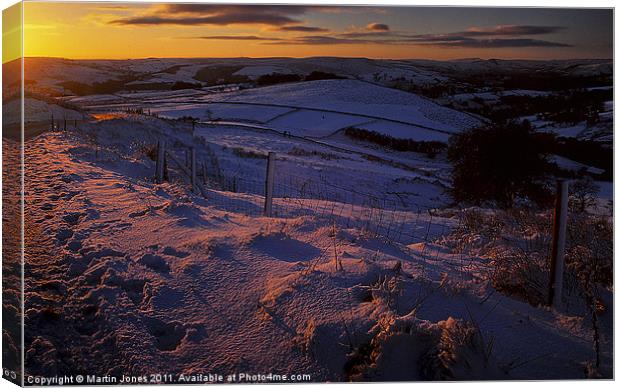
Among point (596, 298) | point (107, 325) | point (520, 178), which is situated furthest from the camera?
point (520, 178)

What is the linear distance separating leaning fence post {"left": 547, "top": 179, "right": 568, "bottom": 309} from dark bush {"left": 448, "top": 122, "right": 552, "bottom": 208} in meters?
1.06

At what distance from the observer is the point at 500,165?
8273mm

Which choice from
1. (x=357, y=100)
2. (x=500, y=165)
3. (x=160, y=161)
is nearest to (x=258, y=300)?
(x=357, y=100)

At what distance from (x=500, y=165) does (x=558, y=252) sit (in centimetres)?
237

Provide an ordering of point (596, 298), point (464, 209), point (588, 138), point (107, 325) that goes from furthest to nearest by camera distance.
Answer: point (464, 209), point (588, 138), point (596, 298), point (107, 325)

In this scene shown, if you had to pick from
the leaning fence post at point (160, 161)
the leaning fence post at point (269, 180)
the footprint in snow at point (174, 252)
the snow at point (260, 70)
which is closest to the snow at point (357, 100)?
the snow at point (260, 70)

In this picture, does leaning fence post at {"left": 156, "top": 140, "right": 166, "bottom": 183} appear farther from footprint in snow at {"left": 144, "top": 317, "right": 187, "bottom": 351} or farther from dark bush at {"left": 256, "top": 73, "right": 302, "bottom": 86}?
footprint in snow at {"left": 144, "top": 317, "right": 187, "bottom": 351}

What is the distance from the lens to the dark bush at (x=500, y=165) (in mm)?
7012

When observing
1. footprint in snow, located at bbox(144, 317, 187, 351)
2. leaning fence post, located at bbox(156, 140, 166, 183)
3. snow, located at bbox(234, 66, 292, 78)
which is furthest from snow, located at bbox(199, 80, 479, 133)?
leaning fence post, located at bbox(156, 140, 166, 183)

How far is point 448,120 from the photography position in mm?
6887

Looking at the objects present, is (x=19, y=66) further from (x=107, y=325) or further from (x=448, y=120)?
(x=448, y=120)

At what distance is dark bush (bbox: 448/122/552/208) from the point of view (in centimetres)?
701

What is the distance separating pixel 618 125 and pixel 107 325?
14.8 feet

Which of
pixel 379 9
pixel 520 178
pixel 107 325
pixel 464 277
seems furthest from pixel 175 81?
pixel 520 178
